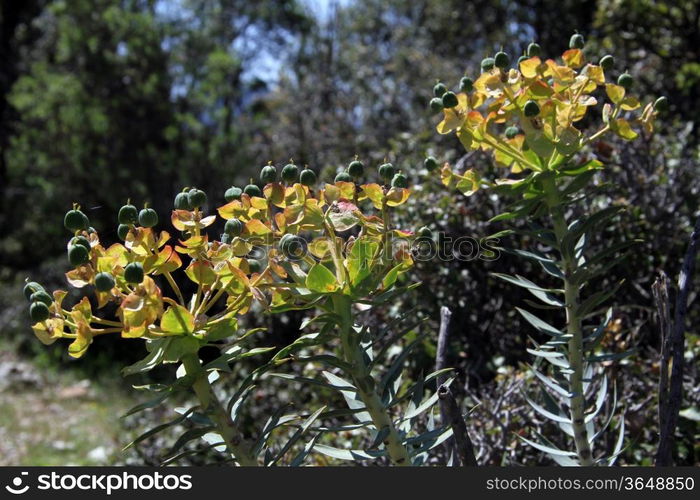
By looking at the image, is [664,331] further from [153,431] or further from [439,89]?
[153,431]

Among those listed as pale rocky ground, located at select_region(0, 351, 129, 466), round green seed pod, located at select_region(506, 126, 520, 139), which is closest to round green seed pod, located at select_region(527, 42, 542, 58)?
round green seed pod, located at select_region(506, 126, 520, 139)

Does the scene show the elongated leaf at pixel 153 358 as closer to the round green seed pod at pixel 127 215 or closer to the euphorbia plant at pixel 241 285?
the euphorbia plant at pixel 241 285

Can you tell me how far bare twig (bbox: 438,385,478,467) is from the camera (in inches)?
43.8

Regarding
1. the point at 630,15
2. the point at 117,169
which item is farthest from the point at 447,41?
the point at 117,169

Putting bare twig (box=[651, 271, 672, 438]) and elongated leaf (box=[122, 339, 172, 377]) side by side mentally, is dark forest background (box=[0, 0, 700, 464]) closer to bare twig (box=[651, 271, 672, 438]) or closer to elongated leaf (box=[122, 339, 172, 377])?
bare twig (box=[651, 271, 672, 438])

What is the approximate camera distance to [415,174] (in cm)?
310

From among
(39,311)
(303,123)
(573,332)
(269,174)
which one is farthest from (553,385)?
(303,123)

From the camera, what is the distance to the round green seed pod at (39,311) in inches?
38.0

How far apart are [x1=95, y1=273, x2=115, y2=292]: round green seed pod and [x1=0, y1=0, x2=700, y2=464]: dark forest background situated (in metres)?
1.65

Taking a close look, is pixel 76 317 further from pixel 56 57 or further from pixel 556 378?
pixel 56 57

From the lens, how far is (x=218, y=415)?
1.09m

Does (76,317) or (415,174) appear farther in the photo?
(415,174)

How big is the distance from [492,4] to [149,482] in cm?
638

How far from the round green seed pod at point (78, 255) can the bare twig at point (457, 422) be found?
0.55 meters
